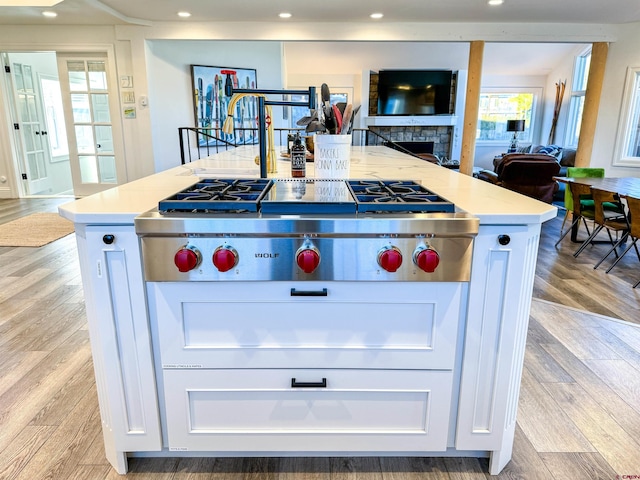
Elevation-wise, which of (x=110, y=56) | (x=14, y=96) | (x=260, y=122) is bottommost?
(x=260, y=122)

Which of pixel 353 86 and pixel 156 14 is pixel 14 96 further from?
pixel 353 86

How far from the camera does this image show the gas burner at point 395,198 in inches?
44.2

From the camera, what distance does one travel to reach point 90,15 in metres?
4.83

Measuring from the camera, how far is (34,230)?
4348mm

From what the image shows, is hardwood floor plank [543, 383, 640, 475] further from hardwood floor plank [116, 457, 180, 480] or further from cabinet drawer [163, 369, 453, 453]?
hardwood floor plank [116, 457, 180, 480]

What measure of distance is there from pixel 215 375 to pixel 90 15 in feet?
17.1

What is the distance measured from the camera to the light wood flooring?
138 cm

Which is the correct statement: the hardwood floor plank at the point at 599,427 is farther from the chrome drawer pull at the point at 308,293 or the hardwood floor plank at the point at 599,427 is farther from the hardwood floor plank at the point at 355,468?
the chrome drawer pull at the point at 308,293

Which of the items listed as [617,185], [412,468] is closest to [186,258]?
[412,468]

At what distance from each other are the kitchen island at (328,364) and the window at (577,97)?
28.5ft

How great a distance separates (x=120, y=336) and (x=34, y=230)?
3.95 m

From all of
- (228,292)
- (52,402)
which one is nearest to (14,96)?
(52,402)

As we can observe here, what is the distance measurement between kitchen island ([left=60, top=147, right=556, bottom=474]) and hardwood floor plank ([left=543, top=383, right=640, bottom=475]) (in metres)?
0.41

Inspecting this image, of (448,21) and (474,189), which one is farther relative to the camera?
(448,21)
